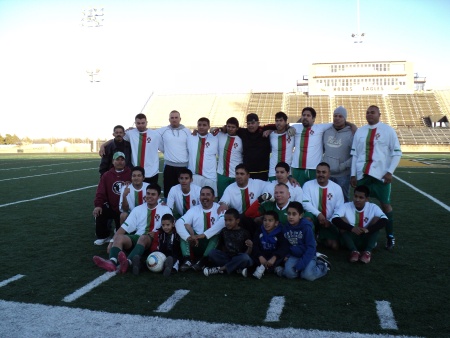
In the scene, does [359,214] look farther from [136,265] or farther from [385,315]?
[136,265]

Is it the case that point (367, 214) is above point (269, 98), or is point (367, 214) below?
below

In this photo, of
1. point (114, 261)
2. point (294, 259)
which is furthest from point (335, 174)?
point (114, 261)

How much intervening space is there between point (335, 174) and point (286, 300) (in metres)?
2.61

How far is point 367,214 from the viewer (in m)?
5.62

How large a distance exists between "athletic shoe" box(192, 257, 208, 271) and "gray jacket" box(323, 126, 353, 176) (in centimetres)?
221

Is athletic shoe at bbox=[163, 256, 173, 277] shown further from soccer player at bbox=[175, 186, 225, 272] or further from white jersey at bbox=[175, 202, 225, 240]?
white jersey at bbox=[175, 202, 225, 240]

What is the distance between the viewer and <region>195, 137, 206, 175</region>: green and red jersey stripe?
22.0ft

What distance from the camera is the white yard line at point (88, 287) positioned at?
4.08 meters

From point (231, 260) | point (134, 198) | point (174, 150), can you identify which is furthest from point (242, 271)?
point (174, 150)

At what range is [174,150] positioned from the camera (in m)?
6.91

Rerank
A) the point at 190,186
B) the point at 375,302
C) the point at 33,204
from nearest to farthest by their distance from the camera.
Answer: the point at 375,302 < the point at 190,186 < the point at 33,204

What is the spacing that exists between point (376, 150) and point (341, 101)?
5377cm

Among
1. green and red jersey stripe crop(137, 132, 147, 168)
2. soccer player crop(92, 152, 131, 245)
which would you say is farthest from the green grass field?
green and red jersey stripe crop(137, 132, 147, 168)

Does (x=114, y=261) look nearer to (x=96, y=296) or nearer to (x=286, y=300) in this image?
(x=96, y=296)
